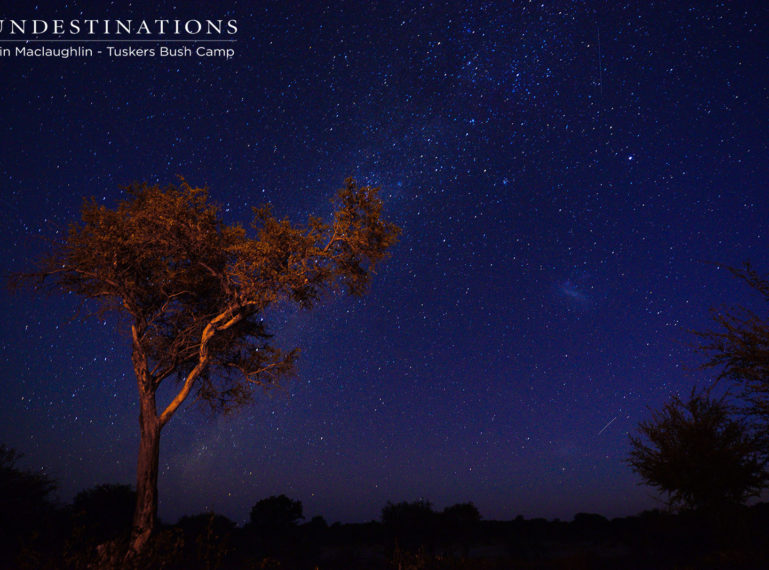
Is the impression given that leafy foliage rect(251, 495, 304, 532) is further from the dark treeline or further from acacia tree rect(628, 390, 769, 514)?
acacia tree rect(628, 390, 769, 514)

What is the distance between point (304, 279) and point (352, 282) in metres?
2.06

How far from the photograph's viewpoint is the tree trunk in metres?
11.8

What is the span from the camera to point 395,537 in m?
20.3

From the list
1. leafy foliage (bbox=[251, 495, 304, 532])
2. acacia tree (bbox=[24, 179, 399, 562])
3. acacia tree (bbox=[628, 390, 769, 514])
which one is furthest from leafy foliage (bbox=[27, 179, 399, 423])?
leafy foliage (bbox=[251, 495, 304, 532])

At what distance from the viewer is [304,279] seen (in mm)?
14492

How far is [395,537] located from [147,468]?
39.3 ft

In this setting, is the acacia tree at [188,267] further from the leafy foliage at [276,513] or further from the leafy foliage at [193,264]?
the leafy foliage at [276,513]

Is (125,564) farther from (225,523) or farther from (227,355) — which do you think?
(225,523)

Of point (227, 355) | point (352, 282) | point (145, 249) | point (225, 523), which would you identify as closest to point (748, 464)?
point (352, 282)

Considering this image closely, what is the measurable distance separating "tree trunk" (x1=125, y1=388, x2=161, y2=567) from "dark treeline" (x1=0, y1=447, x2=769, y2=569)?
969 mm

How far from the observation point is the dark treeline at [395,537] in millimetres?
8632

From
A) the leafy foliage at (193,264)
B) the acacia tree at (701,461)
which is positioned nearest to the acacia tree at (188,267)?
the leafy foliage at (193,264)

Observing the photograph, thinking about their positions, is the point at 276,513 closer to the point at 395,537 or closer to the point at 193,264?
the point at 395,537

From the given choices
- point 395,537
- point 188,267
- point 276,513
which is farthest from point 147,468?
point 276,513
